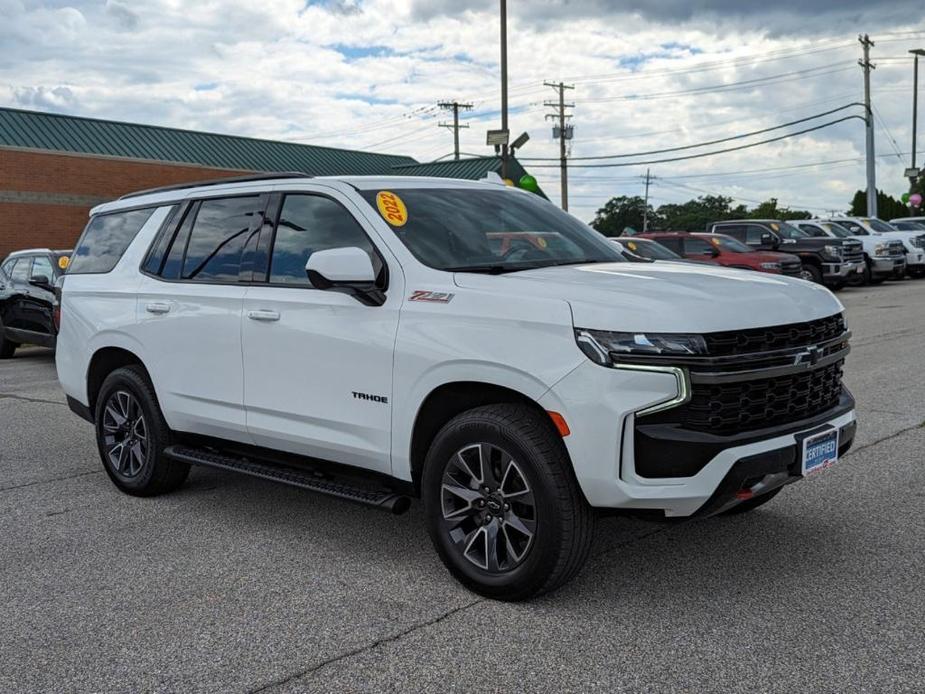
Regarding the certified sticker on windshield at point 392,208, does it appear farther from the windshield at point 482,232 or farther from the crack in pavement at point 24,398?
the crack in pavement at point 24,398

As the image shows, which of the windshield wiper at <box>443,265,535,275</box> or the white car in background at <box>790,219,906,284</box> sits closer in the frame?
the windshield wiper at <box>443,265,535,275</box>

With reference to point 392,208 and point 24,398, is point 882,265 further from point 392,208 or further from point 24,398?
point 392,208

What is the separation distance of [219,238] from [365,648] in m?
2.90

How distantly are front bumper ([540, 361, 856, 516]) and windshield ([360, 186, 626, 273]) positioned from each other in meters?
1.03

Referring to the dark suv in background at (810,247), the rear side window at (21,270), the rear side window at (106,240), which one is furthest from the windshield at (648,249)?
the rear side window at (106,240)

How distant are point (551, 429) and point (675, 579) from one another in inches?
39.9

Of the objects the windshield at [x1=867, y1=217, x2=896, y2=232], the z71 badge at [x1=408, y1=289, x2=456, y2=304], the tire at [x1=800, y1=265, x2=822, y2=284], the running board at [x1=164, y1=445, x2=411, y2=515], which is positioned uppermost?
the windshield at [x1=867, y1=217, x2=896, y2=232]

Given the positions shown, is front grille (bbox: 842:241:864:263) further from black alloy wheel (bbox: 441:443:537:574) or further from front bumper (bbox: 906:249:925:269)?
black alloy wheel (bbox: 441:443:537:574)

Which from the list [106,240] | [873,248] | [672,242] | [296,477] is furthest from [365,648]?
[873,248]

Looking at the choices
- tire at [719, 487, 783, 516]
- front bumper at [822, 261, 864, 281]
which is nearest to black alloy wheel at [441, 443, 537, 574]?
tire at [719, 487, 783, 516]

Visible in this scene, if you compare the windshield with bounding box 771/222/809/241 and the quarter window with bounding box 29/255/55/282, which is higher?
the windshield with bounding box 771/222/809/241

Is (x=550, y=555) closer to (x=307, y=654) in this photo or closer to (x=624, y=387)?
(x=624, y=387)

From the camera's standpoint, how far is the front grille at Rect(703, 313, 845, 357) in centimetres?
389

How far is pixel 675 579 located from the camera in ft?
14.6
